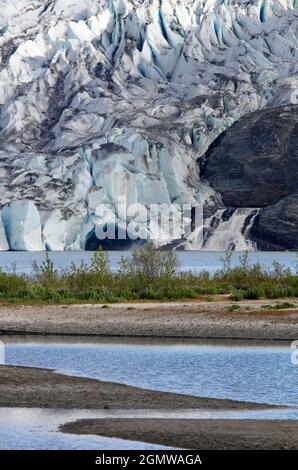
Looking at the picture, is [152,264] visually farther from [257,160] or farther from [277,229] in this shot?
[257,160]

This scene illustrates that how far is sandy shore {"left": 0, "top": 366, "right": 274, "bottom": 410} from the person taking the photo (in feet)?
52.3

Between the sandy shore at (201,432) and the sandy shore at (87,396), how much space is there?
1.27 meters

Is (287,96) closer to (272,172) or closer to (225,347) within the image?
(272,172)

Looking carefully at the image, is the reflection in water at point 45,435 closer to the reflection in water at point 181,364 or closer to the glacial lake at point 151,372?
the glacial lake at point 151,372

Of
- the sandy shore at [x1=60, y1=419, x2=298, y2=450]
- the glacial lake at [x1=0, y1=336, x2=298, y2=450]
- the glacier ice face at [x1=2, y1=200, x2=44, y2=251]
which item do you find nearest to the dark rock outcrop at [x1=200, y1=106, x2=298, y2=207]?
the glacier ice face at [x1=2, y1=200, x2=44, y2=251]

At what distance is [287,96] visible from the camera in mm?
129375

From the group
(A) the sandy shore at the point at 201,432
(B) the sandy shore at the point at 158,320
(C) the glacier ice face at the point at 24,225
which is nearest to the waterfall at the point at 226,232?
(C) the glacier ice face at the point at 24,225

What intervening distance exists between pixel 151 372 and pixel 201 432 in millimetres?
6418

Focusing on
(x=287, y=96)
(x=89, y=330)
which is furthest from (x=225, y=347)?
(x=287, y=96)

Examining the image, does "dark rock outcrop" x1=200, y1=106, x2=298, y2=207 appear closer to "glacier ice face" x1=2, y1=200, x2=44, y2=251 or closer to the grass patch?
"glacier ice face" x1=2, y1=200, x2=44, y2=251

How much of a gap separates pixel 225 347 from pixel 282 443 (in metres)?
11.6

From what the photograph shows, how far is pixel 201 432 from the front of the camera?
1365 centimetres

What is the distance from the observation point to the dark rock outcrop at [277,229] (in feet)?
387
